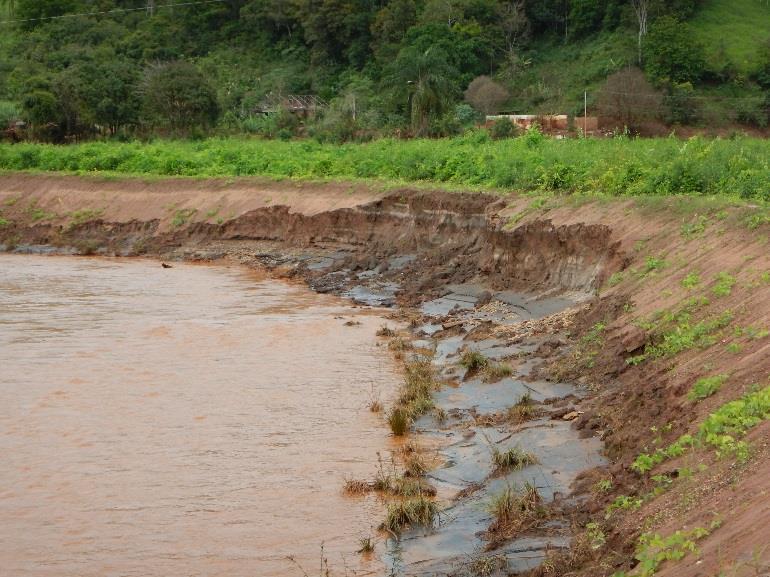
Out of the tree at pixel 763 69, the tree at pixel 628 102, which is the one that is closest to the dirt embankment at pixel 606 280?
the tree at pixel 628 102

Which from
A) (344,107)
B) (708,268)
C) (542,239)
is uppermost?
(708,268)

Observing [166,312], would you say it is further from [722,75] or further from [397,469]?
[722,75]

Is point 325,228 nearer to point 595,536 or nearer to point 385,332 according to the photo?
point 385,332

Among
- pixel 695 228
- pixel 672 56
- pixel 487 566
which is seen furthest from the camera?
pixel 672 56

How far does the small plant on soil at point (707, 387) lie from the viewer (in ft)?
31.8

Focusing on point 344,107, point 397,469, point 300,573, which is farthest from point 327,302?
point 344,107

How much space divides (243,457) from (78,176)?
27216mm

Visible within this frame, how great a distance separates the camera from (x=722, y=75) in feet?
184

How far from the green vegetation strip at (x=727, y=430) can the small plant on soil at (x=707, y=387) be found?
0.71 meters

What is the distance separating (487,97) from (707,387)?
46628 mm

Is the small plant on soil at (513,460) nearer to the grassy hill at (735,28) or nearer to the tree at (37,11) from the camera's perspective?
the grassy hill at (735,28)

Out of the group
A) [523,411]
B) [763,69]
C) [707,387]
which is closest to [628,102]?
[763,69]

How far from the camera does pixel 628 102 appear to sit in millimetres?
47344

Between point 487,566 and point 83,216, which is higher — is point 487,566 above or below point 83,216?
above
